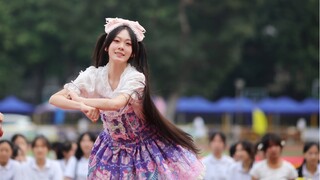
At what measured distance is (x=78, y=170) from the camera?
35.5ft

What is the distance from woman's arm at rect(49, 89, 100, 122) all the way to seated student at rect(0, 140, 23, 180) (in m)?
3.96

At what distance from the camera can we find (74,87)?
6801 millimetres

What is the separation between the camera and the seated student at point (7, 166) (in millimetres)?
10477

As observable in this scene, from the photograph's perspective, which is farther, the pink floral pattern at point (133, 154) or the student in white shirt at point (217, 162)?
the student in white shirt at point (217, 162)

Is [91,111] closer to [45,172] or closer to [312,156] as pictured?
[45,172]

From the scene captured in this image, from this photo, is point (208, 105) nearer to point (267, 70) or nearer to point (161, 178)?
point (267, 70)

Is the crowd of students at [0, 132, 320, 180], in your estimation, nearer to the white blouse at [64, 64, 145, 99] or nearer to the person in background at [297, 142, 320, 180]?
the person in background at [297, 142, 320, 180]

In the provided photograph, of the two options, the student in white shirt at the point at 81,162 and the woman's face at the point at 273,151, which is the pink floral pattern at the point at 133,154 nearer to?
the woman's face at the point at 273,151

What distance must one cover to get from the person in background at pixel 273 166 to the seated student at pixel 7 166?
8.29 feet

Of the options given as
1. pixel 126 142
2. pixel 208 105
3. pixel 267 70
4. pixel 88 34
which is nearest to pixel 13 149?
pixel 126 142

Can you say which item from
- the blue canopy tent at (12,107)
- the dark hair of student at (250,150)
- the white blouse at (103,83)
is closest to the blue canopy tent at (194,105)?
the blue canopy tent at (12,107)

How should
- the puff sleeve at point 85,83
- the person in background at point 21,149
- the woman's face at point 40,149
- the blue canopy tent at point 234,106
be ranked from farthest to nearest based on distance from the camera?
the blue canopy tent at point 234,106 < the person in background at point 21,149 < the woman's face at point 40,149 < the puff sleeve at point 85,83

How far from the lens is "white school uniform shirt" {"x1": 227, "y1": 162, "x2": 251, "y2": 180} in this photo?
444 inches

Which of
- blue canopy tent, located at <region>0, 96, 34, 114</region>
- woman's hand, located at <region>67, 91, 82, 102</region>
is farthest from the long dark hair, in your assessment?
blue canopy tent, located at <region>0, 96, 34, 114</region>
